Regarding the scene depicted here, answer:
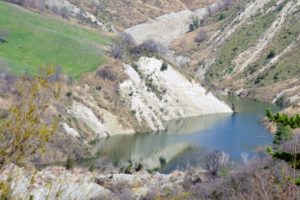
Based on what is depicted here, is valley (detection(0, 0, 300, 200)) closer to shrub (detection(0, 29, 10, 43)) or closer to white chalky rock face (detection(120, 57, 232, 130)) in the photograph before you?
white chalky rock face (detection(120, 57, 232, 130))

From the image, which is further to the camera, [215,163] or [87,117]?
[87,117]

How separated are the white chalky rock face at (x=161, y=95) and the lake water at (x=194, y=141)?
2.59 metres

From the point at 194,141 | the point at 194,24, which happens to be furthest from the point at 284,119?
the point at 194,24

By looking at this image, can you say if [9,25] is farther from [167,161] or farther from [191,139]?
[167,161]

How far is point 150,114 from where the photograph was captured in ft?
268

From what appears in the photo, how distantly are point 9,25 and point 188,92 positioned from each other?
27417 millimetres

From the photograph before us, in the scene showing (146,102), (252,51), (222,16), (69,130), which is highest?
(222,16)

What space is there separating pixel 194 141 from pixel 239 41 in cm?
7245

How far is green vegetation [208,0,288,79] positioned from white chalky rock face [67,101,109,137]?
59.4 m

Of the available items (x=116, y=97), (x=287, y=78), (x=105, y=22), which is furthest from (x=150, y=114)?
(x=105, y=22)

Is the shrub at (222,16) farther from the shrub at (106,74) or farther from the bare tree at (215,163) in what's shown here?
the bare tree at (215,163)

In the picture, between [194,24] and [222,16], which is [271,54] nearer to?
[222,16]

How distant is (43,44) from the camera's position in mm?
88938

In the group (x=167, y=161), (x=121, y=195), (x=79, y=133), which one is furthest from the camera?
(x=79, y=133)
